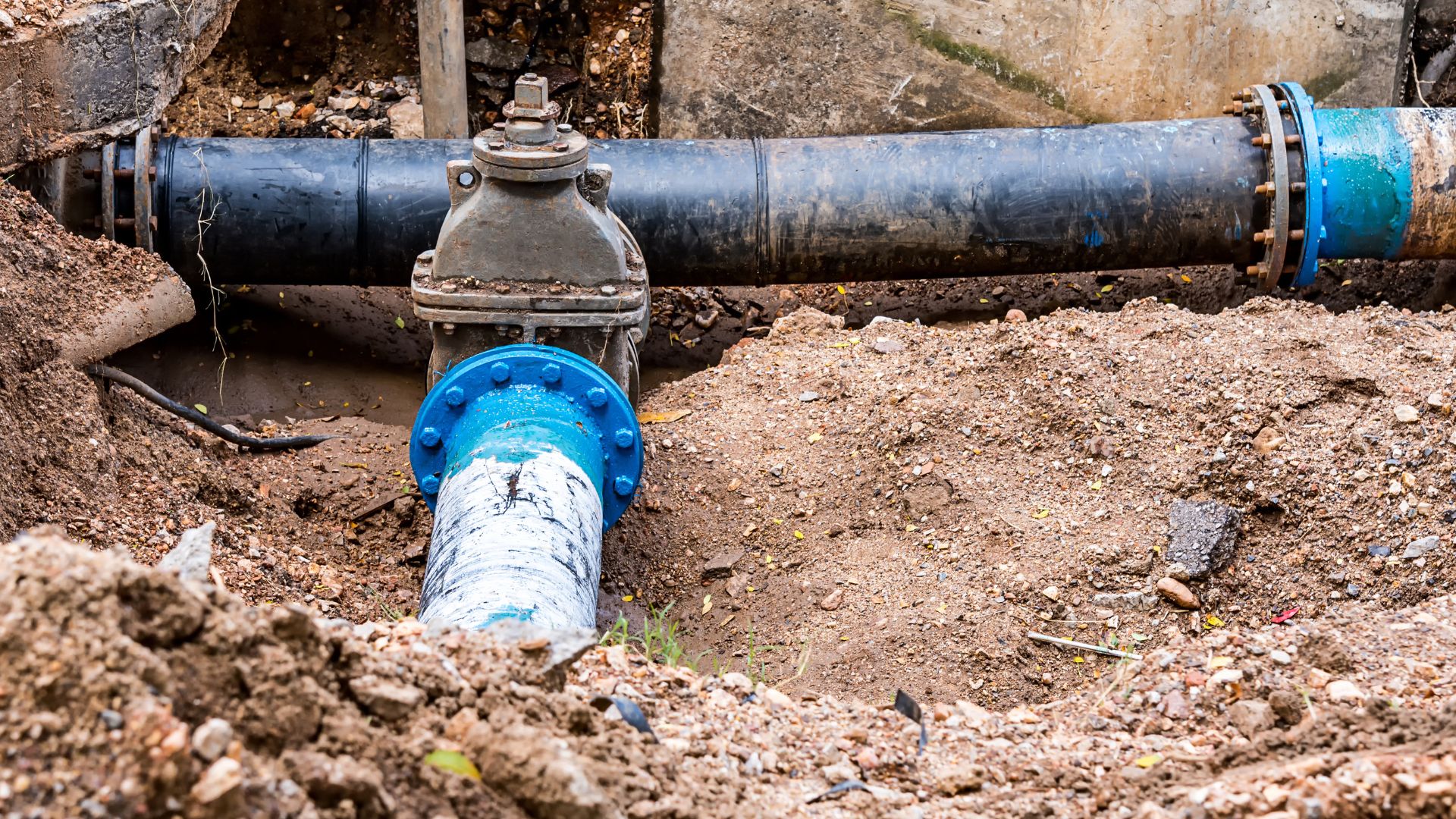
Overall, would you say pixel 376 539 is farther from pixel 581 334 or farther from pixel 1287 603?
pixel 1287 603

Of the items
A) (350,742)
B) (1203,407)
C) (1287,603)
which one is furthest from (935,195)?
(350,742)

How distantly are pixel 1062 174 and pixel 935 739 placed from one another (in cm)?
262

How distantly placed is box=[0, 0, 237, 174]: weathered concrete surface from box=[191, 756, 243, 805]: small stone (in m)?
2.97

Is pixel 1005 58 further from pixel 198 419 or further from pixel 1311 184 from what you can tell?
pixel 198 419

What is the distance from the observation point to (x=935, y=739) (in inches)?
76.5

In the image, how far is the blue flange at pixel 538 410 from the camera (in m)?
2.90

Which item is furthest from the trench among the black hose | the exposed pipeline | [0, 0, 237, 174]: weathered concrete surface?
[0, 0, 237, 174]: weathered concrete surface

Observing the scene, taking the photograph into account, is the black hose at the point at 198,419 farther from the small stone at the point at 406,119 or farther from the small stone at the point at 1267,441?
the small stone at the point at 1267,441

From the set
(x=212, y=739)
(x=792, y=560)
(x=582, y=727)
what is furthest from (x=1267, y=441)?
(x=212, y=739)

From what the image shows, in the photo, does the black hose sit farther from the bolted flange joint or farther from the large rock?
the bolted flange joint

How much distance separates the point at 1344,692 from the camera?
191cm

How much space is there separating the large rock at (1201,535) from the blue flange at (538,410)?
48.0 inches

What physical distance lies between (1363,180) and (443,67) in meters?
3.25

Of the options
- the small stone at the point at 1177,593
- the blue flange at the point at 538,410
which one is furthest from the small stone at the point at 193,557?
the small stone at the point at 1177,593
